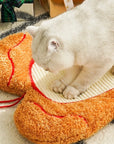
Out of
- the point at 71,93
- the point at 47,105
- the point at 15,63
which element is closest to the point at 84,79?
the point at 71,93

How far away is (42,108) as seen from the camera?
3.25 ft

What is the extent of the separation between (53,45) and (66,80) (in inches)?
11.5

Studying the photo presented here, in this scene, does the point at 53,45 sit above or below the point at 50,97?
above

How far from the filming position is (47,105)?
39.6 inches

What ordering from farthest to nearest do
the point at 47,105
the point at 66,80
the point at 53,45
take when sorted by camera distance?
1. the point at 66,80
2. the point at 47,105
3. the point at 53,45

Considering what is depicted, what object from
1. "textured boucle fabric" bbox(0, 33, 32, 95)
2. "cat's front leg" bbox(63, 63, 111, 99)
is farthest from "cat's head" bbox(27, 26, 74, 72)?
"textured boucle fabric" bbox(0, 33, 32, 95)

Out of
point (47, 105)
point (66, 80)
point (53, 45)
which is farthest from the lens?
point (66, 80)

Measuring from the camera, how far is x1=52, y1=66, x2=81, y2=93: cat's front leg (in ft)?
3.61

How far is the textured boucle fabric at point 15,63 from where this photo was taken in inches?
→ 44.3

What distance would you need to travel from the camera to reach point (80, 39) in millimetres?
914

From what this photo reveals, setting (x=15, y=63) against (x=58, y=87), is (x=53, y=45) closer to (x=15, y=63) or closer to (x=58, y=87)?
(x=58, y=87)

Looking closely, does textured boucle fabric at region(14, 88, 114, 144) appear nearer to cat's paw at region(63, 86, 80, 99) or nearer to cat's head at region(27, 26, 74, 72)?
cat's paw at region(63, 86, 80, 99)

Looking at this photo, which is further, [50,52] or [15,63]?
[15,63]

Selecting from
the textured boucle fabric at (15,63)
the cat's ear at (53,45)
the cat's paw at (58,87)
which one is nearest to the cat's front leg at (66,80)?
the cat's paw at (58,87)
